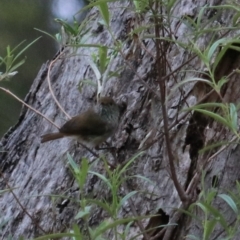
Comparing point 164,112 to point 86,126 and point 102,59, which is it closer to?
point 102,59

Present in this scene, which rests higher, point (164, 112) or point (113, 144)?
point (164, 112)

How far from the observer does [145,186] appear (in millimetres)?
1800

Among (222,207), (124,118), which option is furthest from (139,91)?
(222,207)

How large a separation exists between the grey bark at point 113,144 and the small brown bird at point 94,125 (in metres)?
0.04

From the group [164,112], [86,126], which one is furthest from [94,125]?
[164,112]

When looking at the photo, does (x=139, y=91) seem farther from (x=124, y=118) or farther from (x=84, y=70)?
(x=84, y=70)

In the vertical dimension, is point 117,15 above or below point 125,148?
above

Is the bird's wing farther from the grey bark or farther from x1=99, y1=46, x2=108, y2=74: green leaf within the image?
x1=99, y1=46, x2=108, y2=74: green leaf

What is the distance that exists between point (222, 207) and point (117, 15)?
1059 millimetres

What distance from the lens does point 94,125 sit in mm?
2152

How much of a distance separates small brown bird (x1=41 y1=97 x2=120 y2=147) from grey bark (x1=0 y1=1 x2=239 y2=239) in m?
0.04

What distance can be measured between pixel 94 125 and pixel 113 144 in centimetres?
16

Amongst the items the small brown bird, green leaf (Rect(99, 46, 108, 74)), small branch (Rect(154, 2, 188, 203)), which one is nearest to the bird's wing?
the small brown bird

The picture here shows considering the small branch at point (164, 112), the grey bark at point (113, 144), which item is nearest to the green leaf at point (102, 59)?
the grey bark at point (113, 144)
